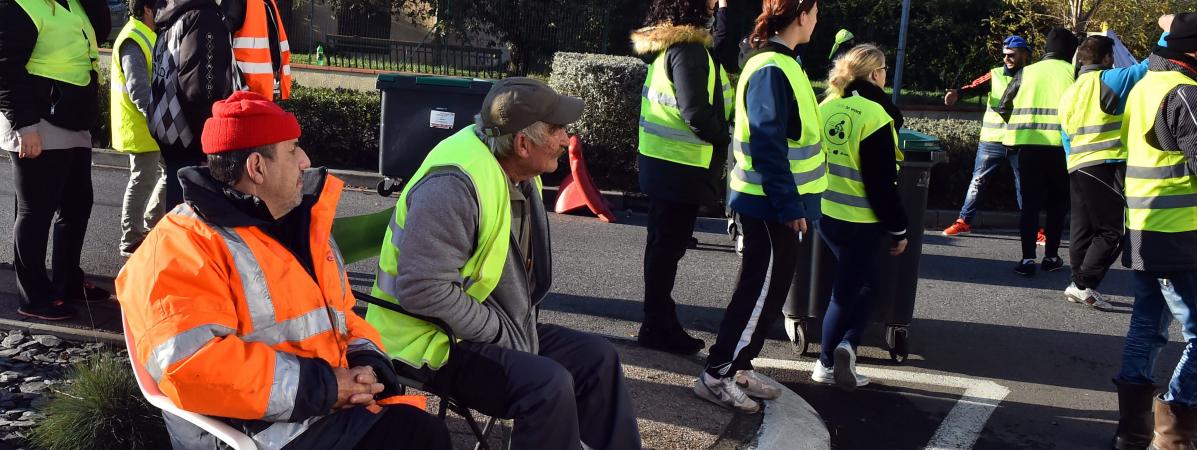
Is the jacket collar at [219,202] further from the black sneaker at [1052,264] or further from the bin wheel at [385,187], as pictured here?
the black sneaker at [1052,264]

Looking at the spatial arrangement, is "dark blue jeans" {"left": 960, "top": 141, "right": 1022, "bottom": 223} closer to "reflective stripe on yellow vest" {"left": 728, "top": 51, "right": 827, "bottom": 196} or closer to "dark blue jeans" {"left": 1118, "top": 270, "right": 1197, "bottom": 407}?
"dark blue jeans" {"left": 1118, "top": 270, "right": 1197, "bottom": 407}

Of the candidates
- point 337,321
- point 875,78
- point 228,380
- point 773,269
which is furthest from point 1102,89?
point 228,380

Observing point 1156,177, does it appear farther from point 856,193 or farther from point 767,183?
point 767,183

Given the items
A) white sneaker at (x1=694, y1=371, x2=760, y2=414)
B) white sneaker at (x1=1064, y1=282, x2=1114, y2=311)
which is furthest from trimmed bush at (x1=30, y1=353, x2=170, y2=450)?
white sneaker at (x1=1064, y1=282, x2=1114, y2=311)

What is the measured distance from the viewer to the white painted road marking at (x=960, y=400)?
4652 mm

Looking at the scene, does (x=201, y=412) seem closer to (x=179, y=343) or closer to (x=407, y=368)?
(x=179, y=343)

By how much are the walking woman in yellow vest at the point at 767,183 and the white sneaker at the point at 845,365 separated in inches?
20.7

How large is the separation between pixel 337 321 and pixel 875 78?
3.07 meters

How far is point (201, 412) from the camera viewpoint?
2.46 m

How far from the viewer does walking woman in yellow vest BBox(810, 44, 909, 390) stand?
16.0 feet

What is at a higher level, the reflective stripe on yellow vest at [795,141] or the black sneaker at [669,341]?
the reflective stripe on yellow vest at [795,141]

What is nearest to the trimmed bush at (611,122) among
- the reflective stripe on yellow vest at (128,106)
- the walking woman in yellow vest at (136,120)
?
the walking woman in yellow vest at (136,120)

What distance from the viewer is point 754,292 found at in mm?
4543

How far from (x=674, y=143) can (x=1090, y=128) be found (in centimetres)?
280
